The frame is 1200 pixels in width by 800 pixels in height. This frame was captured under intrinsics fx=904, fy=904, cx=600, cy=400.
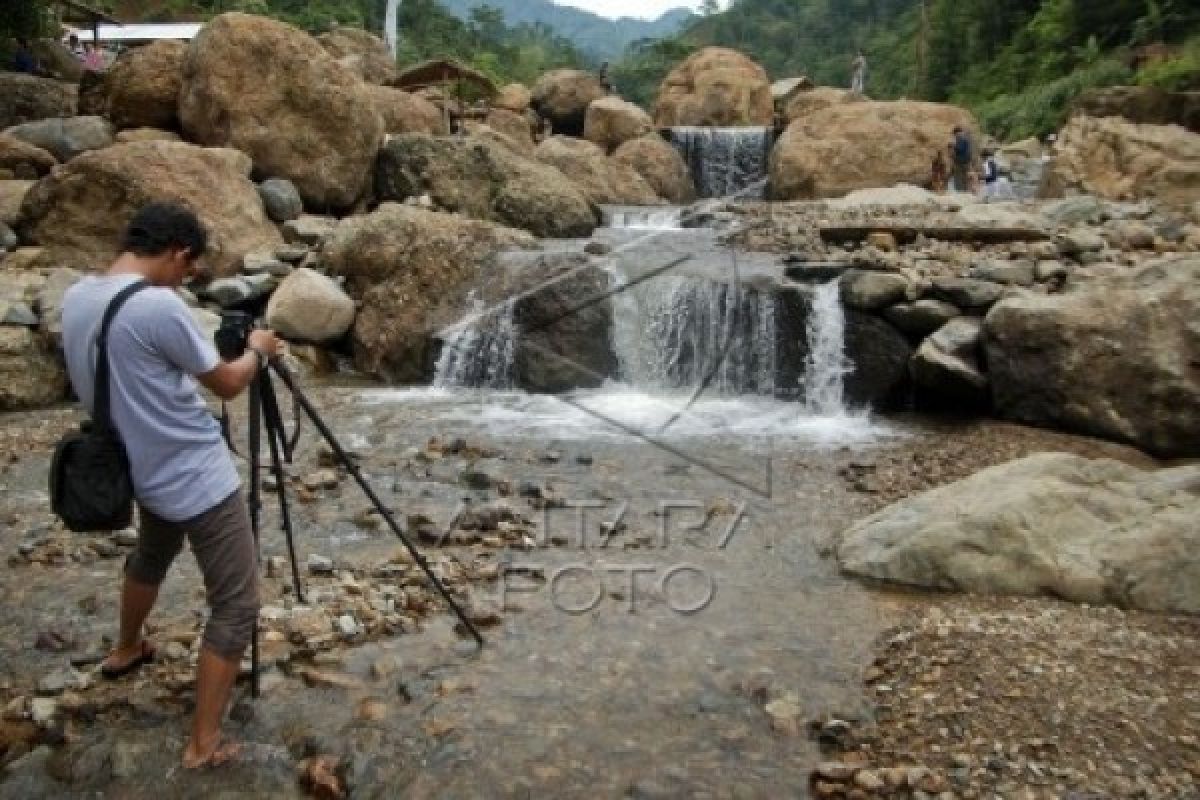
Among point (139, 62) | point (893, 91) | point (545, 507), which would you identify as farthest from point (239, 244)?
point (893, 91)

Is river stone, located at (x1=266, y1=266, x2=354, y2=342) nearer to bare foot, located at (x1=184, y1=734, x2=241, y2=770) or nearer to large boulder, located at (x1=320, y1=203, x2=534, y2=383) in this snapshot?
large boulder, located at (x1=320, y1=203, x2=534, y2=383)

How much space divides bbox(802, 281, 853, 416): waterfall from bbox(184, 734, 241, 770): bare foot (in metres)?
8.79

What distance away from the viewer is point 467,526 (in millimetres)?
6906

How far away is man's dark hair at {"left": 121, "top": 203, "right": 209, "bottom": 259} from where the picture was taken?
334 centimetres

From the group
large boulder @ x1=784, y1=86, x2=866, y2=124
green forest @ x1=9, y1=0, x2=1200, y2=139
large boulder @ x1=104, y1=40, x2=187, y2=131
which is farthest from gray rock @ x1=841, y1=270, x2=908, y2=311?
large boulder @ x1=784, y1=86, x2=866, y2=124

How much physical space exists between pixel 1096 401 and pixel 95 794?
9.35m

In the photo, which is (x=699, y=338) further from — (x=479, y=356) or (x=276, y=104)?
(x=276, y=104)

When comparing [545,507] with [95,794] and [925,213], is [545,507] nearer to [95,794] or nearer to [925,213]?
[95,794]

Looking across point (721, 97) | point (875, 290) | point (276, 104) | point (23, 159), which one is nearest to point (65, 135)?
point (23, 159)

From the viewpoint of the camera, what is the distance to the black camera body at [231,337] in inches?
140

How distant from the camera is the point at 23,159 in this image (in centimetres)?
1510

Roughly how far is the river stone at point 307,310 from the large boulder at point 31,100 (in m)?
8.78

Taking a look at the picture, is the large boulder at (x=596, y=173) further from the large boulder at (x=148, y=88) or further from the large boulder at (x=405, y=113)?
the large boulder at (x=148, y=88)

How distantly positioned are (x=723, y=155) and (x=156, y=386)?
26932 millimetres
